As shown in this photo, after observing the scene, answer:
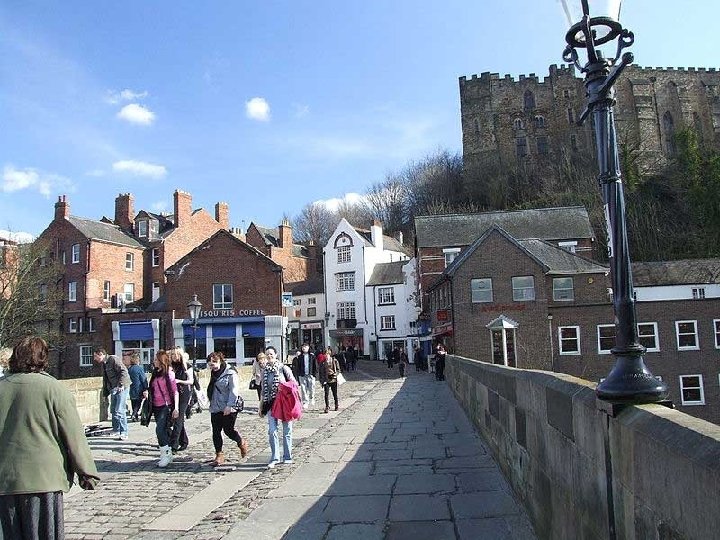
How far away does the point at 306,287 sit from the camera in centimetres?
6322

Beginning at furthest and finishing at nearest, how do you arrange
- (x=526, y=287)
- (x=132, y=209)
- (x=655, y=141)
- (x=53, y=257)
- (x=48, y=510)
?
Answer: (x=655, y=141), (x=132, y=209), (x=53, y=257), (x=526, y=287), (x=48, y=510)

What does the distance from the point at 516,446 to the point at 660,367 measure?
35112mm

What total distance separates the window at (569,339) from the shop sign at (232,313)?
18.2 meters

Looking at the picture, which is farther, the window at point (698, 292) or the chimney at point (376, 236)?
the chimney at point (376, 236)

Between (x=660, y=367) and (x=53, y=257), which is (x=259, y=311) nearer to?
(x=53, y=257)

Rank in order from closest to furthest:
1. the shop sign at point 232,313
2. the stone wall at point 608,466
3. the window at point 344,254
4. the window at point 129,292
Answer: the stone wall at point 608,466, the shop sign at point 232,313, the window at point 129,292, the window at point 344,254

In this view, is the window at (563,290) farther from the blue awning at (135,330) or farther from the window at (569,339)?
the blue awning at (135,330)

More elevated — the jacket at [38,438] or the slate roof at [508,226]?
the slate roof at [508,226]

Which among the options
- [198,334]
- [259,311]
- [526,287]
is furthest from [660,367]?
[198,334]

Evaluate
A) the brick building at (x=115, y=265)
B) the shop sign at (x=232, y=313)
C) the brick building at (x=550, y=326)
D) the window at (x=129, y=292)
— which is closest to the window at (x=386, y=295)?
the brick building at (x=115, y=265)

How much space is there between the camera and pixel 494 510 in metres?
6.29

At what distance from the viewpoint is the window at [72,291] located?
157 ft

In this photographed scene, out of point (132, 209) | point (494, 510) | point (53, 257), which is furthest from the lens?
point (132, 209)

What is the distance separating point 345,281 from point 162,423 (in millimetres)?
49973
